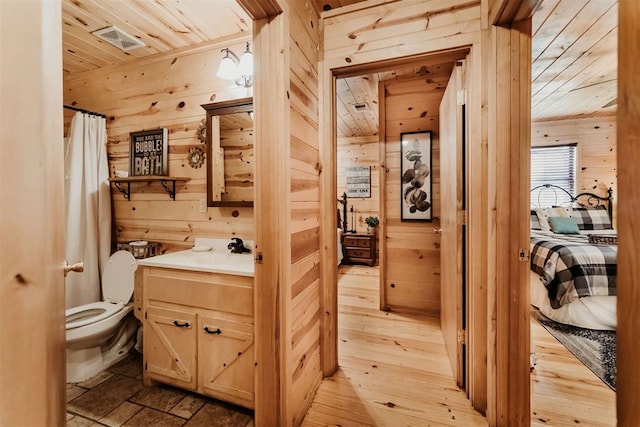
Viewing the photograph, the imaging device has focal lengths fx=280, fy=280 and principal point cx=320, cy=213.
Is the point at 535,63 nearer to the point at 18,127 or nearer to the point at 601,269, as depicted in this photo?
the point at 601,269

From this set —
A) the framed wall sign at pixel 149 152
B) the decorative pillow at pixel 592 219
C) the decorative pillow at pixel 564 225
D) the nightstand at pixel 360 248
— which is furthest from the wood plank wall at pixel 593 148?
the framed wall sign at pixel 149 152

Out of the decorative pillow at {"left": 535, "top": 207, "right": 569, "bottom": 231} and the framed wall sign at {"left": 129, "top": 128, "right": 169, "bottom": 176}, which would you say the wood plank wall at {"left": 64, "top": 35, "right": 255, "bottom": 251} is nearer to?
the framed wall sign at {"left": 129, "top": 128, "right": 169, "bottom": 176}

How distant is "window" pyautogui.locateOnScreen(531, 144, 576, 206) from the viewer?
475 cm

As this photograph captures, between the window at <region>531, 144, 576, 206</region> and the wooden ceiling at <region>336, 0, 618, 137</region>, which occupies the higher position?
the wooden ceiling at <region>336, 0, 618, 137</region>

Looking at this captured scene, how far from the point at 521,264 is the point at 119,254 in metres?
2.81

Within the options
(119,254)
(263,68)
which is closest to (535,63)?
(263,68)

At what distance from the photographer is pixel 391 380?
1868mm

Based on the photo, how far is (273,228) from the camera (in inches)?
51.9

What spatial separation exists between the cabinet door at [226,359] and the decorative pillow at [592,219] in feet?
16.2

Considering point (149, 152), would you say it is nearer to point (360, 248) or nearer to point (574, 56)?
point (360, 248)

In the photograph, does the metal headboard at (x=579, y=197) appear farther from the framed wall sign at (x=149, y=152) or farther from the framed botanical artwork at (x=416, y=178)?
the framed wall sign at (x=149, y=152)

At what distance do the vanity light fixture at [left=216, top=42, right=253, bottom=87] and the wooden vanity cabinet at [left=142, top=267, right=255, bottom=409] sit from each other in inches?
55.9

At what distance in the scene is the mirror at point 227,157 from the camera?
85.9 inches

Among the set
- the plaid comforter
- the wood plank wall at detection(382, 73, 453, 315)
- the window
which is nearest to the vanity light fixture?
the wood plank wall at detection(382, 73, 453, 315)
